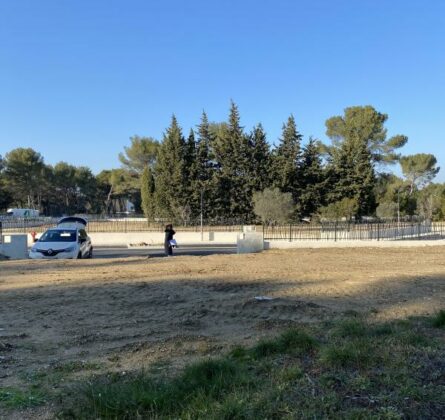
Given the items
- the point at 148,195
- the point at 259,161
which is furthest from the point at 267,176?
the point at 148,195

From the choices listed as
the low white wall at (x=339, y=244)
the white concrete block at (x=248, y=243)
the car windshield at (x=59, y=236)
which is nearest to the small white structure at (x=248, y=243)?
the white concrete block at (x=248, y=243)

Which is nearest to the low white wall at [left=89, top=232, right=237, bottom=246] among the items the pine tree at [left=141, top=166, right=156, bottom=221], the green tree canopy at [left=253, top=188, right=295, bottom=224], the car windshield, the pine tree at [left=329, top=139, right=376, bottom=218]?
the green tree canopy at [left=253, top=188, right=295, bottom=224]

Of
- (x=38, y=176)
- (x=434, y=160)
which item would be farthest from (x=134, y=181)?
(x=434, y=160)

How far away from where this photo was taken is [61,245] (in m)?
20.7

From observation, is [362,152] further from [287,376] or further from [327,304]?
[287,376]

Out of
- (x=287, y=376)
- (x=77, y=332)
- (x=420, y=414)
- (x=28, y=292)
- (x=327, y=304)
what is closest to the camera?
(x=420, y=414)

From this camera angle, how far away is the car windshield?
21203 millimetres

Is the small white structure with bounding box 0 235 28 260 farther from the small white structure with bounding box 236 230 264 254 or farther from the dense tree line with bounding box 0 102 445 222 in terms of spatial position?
the dense tree line with bounding box 0 102 445 222

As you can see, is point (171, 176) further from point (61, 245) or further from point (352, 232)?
point (61, 245)

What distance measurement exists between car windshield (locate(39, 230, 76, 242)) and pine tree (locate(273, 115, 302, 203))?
38.4 m

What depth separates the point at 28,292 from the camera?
1105cm

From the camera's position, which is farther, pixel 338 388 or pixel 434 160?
pixel 434 160

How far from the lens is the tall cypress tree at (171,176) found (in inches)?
2261

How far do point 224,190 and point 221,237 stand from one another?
1760 centimetres
